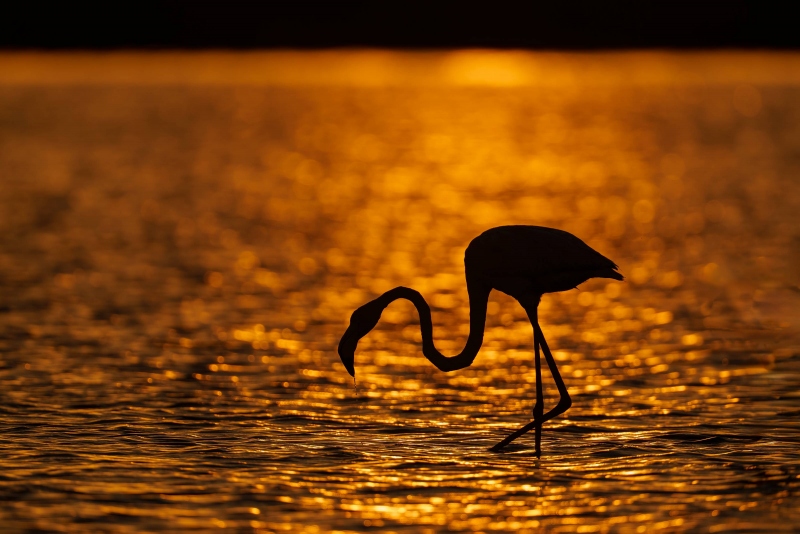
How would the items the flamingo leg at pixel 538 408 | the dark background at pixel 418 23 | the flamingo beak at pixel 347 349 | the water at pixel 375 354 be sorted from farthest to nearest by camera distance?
the dark background at pixel 418 23, the flamingo leg at pixel 538 408, the flamingo beak at pixel 347 349, the water at pixel 375 354

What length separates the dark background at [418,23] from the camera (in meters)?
105

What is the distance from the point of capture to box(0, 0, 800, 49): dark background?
105312 millimetres

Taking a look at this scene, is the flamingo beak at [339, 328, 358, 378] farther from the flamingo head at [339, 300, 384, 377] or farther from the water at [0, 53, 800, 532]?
the water at [0, 53, 800, 532]

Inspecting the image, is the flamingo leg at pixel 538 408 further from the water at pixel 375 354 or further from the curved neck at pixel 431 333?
the curved neck at pixel 431 333

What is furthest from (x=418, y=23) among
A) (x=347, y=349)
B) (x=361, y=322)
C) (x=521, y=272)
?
(x=347, y=349)

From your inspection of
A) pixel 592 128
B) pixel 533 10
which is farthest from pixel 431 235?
pixel 533 10

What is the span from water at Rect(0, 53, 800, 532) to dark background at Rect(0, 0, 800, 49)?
221 feet

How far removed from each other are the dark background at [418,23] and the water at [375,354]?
6747 cm

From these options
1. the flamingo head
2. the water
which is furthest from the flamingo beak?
the water

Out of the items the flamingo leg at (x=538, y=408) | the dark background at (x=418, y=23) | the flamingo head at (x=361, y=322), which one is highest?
the dark background at (x=418, y=23)

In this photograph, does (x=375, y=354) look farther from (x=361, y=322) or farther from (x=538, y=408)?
(x=361, y=322)

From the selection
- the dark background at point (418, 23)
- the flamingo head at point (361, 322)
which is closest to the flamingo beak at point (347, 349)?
the flamingo head at point (361, 322)

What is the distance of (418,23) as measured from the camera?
110m

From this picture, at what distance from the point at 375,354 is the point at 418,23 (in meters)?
96.5
